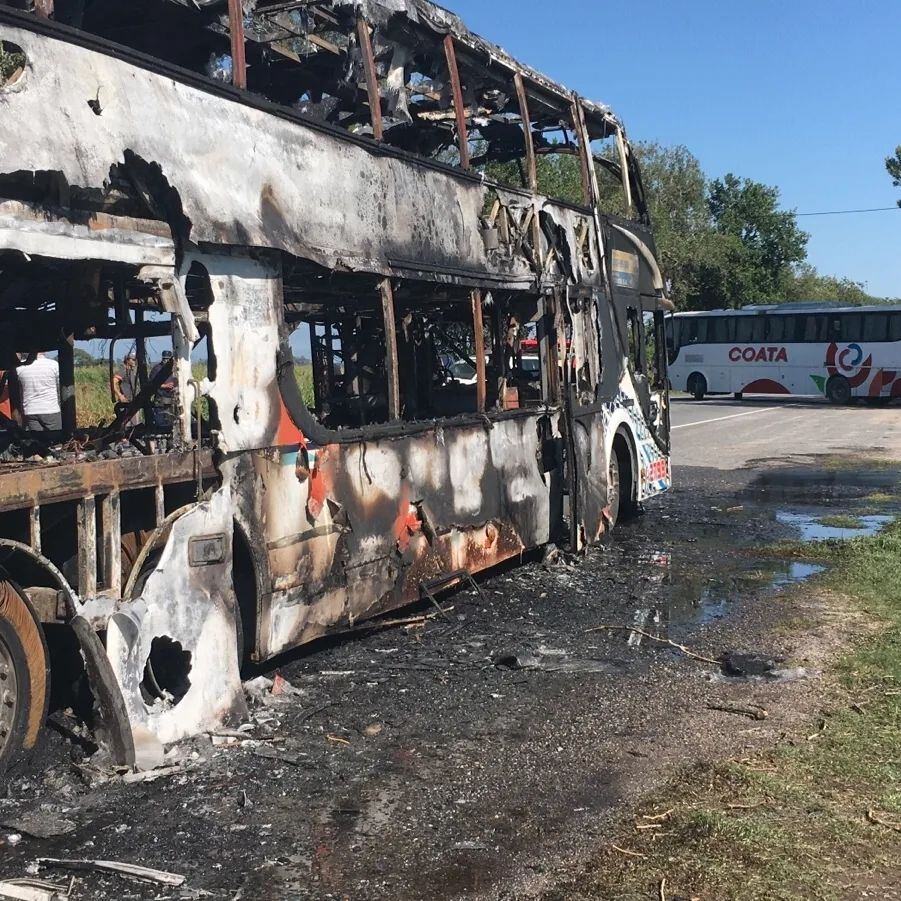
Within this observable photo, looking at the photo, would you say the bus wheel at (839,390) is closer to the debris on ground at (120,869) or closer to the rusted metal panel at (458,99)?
the rusted metal panel at (458,99)

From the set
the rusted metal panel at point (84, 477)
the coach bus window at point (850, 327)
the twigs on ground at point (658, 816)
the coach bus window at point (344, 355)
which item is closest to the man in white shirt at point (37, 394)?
the coach bus window at point (344, 355)

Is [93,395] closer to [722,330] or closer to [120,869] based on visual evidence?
[120,869]

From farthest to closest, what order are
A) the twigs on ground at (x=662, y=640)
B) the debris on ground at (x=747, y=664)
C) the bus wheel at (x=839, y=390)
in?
the bus wheel at (x=839, y=390)
the twigs on ground at (x=662, y=640)
the debris on ground at (x=747, y=664)

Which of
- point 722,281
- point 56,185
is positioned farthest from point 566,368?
point 722,281

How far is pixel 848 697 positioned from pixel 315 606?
111 inches

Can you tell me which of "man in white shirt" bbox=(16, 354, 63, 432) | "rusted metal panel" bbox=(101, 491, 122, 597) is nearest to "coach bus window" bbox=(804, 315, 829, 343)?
"man in white shirt" bbox=(16, 354, 63, 432)

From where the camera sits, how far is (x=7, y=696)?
4.15 meters

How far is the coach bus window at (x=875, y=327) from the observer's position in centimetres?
3062

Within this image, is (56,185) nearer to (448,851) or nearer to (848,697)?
(448,851)

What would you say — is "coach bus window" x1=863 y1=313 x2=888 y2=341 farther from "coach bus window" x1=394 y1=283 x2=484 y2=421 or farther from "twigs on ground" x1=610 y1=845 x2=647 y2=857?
"twigs on ground" x1=610 y1=845 x2=647 y2=857

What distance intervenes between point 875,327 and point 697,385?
658 centimetres

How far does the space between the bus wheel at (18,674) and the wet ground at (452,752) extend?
0.52 ft

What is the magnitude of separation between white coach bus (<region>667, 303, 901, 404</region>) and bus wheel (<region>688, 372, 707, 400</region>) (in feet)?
0.11

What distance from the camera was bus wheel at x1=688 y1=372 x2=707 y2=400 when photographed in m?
35.6
